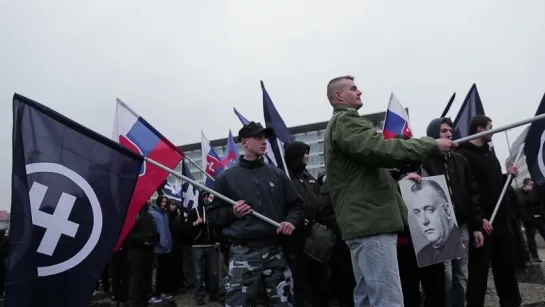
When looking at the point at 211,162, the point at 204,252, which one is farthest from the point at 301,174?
the point at 211,162

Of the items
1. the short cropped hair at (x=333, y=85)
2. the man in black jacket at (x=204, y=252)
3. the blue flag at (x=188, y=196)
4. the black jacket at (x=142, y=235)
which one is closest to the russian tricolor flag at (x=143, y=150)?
the black jacket at (x=142, y=235)

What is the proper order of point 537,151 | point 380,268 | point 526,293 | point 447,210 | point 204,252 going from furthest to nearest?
point 204,252 < point 526,293 < point 537,151 < point 447,210 < point 380,268

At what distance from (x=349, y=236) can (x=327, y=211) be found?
1.53 m

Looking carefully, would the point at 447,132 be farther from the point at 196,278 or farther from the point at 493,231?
the point at 196,278

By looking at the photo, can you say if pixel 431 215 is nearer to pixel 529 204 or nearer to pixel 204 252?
pixel 204 252

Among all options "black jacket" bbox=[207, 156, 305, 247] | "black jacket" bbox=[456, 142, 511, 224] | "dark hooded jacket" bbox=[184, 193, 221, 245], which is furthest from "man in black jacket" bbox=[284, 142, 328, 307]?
"dark hooded jacket" bbox=[184, 193, 221, 245]

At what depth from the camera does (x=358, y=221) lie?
2.90 metres

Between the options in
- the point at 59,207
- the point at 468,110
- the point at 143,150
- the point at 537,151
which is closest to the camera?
the point at 59,207

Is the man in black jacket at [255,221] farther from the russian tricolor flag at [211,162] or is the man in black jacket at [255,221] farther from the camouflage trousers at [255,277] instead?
the russian tricolor flag at [211,162]

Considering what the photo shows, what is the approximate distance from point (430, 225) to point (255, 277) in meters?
1.47

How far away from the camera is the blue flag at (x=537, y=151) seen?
4.63 metres

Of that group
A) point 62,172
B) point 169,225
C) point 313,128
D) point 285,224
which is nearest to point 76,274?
point 62,172

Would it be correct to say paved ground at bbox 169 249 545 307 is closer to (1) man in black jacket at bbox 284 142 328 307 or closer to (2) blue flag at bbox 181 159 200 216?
(2) blue flag at bbox 181 159 200 216

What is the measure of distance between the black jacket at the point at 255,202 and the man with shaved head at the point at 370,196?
3.03 feet
